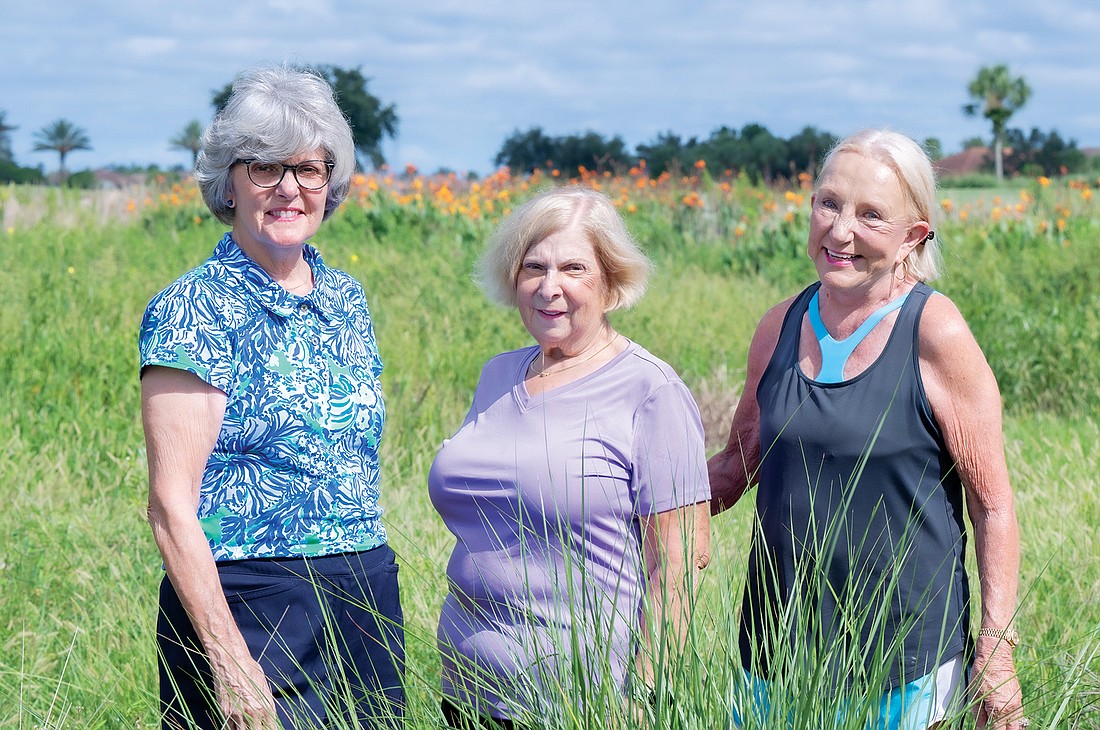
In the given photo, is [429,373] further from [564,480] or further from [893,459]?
[893,459]

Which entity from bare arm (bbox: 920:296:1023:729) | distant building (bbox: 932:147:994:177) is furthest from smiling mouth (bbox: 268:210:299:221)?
distant building (bbox: 932:147:994:177)

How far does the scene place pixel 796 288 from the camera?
36.4 feet

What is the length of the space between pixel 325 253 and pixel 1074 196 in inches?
410

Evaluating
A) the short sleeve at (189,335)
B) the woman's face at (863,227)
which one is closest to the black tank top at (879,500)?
the woman's face at (863,227)

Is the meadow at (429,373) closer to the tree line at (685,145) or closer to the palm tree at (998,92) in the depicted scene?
the tree line at (685,145)

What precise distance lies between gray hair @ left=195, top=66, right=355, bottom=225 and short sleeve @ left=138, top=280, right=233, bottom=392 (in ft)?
1.06

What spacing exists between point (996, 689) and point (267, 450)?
5.14ft

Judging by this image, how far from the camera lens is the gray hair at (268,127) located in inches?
100

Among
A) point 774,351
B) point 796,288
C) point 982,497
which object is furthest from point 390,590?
point 796,288

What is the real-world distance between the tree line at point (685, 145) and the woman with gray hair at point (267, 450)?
1358 cm

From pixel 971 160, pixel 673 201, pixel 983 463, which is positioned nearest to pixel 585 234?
pixel 983 463

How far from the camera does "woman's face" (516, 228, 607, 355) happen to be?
264cm

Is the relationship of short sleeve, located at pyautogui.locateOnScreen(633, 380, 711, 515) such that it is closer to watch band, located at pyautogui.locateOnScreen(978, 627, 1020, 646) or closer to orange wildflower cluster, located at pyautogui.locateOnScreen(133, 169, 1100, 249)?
watch band, located at pyautogui.locateOnScreen(978, 627, 1020, 646)

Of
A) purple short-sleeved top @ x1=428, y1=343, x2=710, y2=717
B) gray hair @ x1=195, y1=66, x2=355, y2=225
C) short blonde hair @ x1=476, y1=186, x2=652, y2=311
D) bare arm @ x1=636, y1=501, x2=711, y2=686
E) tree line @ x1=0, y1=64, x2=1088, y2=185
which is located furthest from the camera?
tree line @ x1=0, y1=64, x2=1088, y2=185
